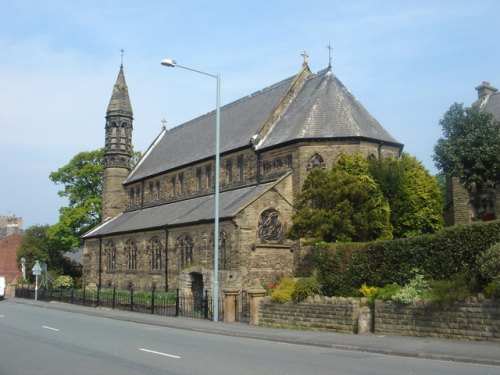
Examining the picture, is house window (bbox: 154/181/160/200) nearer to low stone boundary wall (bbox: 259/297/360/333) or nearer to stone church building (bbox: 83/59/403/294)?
stone church building (bbox: 83/59/403/294)

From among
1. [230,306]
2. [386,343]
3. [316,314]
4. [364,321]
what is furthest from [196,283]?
[386,343]

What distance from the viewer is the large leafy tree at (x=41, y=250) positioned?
6109cm

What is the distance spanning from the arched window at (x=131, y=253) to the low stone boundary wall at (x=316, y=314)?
77.1 feet

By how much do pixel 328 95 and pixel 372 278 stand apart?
19351mm

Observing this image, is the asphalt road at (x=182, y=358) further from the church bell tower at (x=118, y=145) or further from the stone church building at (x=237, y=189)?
the church bell tower at (x=118, y=145)

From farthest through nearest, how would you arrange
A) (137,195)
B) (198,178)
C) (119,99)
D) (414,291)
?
(119,99) < (137,195) < (198,178) < (414,291)

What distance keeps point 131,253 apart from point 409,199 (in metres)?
22.5

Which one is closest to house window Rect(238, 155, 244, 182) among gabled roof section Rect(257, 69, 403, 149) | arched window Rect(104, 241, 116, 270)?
gabled roof section Rect(257, 69, 403, 149)

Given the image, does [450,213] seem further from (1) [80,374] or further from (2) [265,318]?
(1) [80,374]

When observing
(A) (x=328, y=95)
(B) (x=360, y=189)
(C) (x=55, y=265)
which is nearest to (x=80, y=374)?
(B) (x=360, y=189)

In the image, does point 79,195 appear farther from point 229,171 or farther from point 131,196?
point 229,171

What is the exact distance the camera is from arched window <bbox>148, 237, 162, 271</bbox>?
40188 mm

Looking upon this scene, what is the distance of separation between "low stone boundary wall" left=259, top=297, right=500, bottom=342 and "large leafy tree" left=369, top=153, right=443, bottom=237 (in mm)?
11569

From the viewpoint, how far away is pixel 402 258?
1859 centimetres
